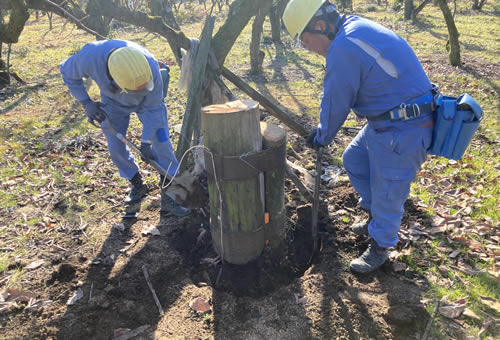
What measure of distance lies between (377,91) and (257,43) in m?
9.39

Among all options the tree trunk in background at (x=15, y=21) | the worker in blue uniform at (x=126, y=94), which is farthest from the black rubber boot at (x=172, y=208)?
the tree trunk in background at (x=15, y=21)

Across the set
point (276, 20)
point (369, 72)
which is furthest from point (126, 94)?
point (276, 20)

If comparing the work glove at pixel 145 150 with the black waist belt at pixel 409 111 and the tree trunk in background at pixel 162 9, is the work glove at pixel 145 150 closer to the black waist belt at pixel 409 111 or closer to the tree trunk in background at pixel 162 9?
the black waist belt at pixel 409 111

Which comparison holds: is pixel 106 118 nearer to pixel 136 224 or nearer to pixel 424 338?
pixel 136 224

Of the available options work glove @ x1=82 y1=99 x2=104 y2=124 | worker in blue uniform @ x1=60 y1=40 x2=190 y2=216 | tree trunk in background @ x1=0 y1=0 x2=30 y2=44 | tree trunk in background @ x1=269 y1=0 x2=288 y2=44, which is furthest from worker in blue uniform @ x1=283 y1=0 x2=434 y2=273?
tree trunk in background @ x1=269 y1=0 x2=288 y2=44

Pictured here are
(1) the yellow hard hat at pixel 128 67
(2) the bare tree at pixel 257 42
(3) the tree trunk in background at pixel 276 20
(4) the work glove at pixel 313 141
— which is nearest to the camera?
(4) the work glove at pixel 313 141

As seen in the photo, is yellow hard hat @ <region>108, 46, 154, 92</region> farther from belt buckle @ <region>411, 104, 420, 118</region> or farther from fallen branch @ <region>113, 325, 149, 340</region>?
belt buckle @ <region>411, 104, 420, 118</region>

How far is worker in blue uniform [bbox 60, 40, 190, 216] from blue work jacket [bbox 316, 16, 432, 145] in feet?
7.14

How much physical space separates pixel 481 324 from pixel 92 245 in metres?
4.36

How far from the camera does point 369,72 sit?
289 centimetres

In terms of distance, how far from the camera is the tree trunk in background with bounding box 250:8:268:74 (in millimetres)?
11203

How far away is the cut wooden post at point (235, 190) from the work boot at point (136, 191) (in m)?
1.90

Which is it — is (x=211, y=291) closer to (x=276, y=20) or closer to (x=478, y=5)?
(x=276, y=20)

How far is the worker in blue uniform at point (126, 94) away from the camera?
3.73m
